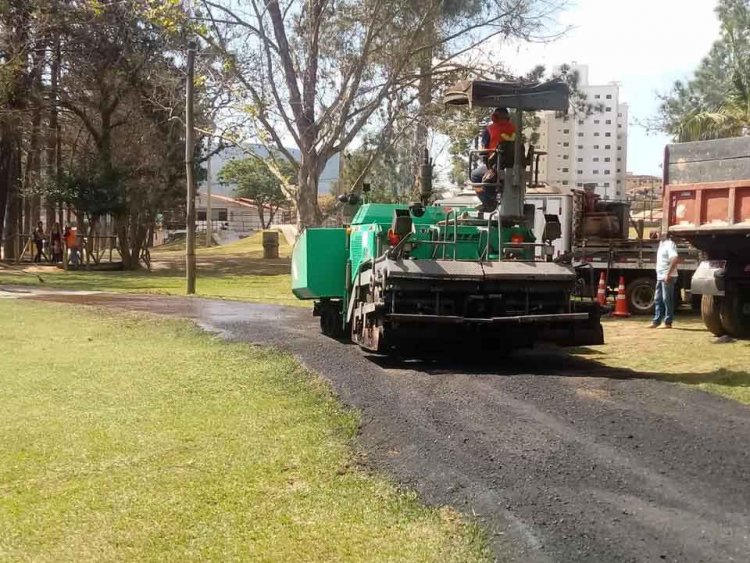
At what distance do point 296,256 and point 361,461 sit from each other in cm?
709

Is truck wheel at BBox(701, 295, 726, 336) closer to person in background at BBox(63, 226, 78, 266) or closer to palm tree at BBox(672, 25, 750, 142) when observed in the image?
palm tree at BBox(672, 25, 750, 142)

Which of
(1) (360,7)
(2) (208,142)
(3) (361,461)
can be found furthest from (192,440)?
(2) (208,142)

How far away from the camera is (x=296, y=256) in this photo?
12.6 m

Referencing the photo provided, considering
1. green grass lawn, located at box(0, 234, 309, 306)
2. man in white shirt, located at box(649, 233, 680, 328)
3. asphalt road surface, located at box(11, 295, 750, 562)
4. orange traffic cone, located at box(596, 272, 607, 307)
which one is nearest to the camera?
asphalt road surface, located at box(11, 295, 750, 562)

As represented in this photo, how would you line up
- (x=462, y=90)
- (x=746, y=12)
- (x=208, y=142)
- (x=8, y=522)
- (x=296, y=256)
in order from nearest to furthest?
(x=8, y=522) → (x=462, y=90) → (x=296, y=256) → (x=208, y=142) → (x=746, y=12)

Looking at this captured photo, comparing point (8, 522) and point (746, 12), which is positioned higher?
point (746, 12)

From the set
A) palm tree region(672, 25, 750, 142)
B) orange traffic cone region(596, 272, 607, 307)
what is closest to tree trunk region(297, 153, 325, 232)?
orange traffic cone region(596, 272, 607, 307)

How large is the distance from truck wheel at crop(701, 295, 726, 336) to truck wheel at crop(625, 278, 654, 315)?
A: 500 centimetres

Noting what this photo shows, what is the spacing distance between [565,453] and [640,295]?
12.4 metres

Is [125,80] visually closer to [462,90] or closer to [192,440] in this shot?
[462,90]

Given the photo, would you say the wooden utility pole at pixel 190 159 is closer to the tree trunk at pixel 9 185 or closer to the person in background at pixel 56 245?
the person in background at pixel 56 245

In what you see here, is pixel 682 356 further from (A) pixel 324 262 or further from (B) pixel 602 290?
(B) pixel 602 290

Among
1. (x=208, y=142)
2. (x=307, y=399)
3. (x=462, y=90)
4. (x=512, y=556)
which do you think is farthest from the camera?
(x=208, y=142)

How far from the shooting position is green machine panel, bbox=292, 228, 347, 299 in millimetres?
11469
